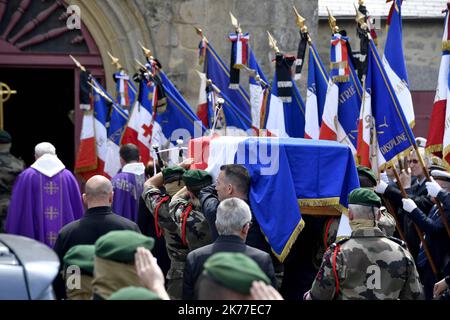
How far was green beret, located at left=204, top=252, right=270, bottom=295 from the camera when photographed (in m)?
4.07

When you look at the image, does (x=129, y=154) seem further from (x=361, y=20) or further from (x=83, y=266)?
(x=83, y=266)

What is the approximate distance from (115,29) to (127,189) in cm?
420

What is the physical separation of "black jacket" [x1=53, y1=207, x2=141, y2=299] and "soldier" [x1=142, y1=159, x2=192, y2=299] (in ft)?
2.09

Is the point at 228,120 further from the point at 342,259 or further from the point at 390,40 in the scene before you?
the point at 342,259

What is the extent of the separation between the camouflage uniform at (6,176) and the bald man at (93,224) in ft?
9.02

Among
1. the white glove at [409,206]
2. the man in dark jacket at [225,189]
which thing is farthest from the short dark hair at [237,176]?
the white glove at [409,206]

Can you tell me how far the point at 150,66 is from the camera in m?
12.5

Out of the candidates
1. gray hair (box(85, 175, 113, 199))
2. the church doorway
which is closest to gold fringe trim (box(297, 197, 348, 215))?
gray hair (box(85, 175, 113, 199))

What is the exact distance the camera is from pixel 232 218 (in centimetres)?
621

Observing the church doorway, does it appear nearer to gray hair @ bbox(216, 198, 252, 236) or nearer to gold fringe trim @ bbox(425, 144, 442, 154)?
gold fringe trim @ bbox(425, 144, 442, 154)

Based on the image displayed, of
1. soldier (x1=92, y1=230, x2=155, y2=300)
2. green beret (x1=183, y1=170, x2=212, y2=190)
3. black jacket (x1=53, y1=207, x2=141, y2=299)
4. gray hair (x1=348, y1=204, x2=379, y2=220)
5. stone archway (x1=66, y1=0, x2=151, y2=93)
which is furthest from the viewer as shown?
stone archway (x1=66, y1=0, x2=151, y2=93)

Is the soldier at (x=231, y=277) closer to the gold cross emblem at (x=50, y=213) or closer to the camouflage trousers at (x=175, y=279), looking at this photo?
the camouflage trousers at (x=175, y=279)
